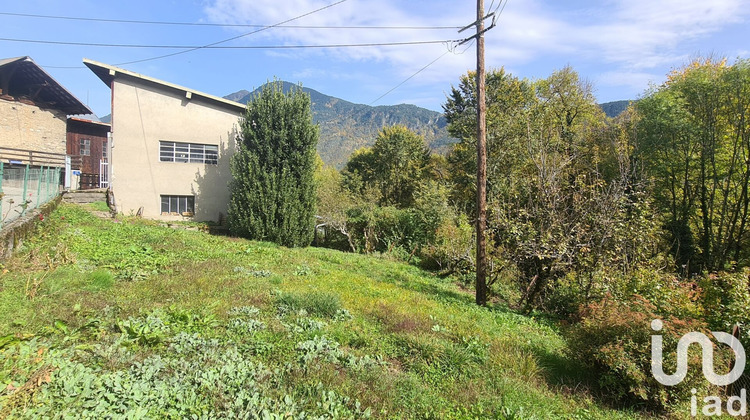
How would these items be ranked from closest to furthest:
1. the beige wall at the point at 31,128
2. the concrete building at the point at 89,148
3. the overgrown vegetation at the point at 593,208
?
the overgrown vegetation at the point at 593,208 → the beige wall at the point at 31,128 → the concrete building at the point at 89,148

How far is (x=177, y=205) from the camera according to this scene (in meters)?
16.7

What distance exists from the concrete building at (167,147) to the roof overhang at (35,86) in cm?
951

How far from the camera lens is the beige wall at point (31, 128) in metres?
20.7

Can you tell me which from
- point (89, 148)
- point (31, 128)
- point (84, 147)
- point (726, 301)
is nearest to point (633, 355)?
point (726, 301)

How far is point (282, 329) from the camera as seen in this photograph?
5.04m

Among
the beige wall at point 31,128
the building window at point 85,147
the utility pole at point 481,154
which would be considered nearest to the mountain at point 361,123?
the building window at point 85,147

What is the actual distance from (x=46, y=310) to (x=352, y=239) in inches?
554

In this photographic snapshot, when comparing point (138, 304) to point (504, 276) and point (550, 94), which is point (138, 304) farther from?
point (550, 94)

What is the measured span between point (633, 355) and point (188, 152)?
1827 cm

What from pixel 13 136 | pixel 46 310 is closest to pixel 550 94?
pixel 46 310

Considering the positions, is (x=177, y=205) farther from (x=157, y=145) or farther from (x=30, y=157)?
(x=30, y=157)

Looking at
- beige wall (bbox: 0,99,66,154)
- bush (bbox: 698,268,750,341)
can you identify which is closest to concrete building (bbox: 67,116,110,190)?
beige wall (bbox: 0,99,66,154)

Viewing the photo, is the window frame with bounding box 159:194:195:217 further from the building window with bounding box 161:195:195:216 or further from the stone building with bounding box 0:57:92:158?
the stone building with bounding box 0:57:92:158

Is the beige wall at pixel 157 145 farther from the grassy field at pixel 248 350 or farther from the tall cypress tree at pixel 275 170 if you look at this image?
the grassy field at pixel 248 350
